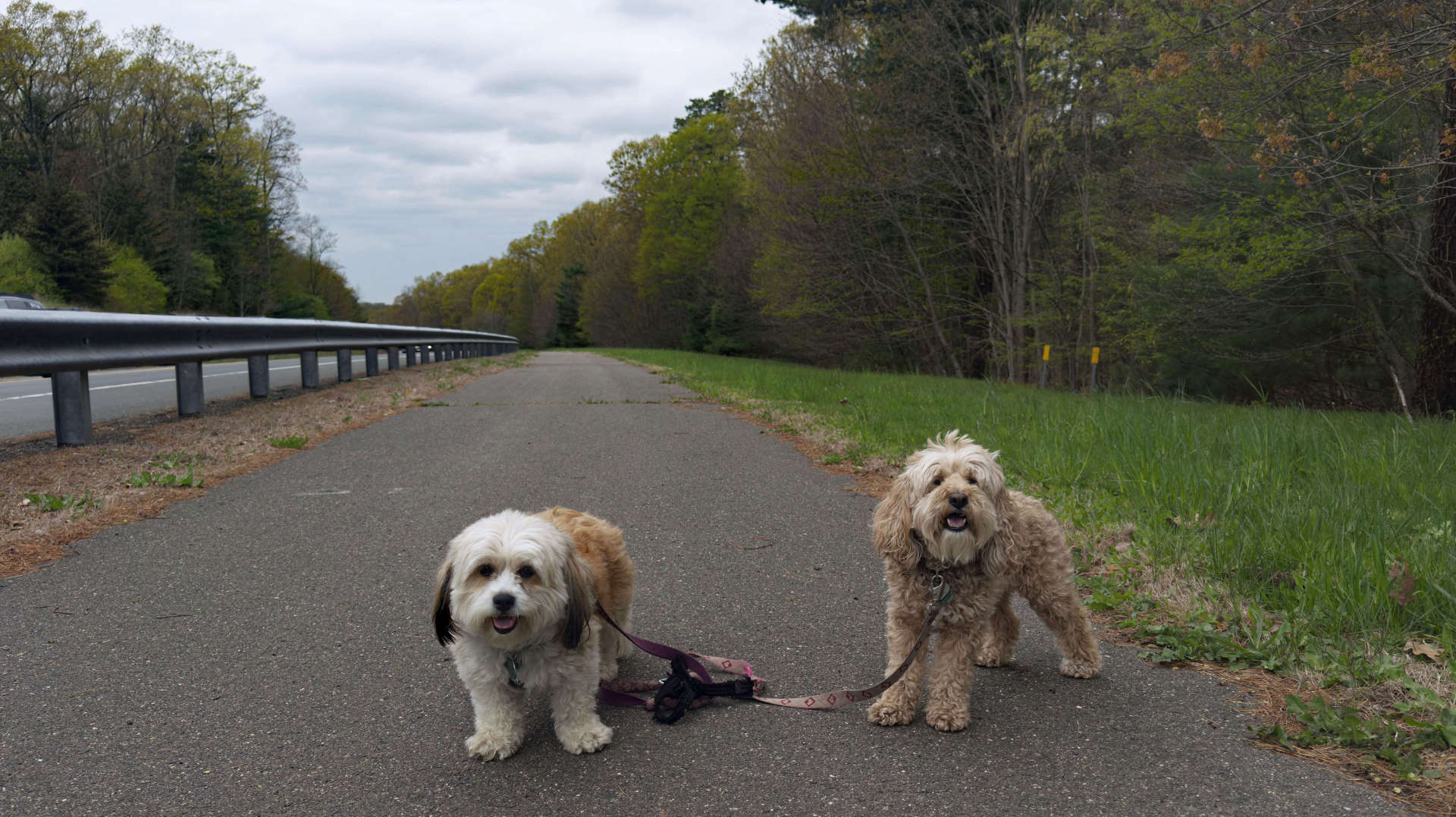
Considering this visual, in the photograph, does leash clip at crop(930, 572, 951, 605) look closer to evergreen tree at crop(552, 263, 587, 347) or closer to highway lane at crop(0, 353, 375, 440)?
highway lane at crop(0, 353, 375, 440)

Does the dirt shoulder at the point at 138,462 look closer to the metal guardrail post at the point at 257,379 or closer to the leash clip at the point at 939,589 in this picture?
the metal guardrail post at the point at 257,379

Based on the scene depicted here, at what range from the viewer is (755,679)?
11.2 ft

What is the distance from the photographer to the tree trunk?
11523mm

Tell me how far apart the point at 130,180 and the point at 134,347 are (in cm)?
4867

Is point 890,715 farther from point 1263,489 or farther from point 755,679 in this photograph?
point 1263,489

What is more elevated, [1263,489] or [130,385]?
[1263,489]

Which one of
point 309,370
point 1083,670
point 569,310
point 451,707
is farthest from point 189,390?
point 569,310

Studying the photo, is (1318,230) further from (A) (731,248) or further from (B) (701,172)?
(B) (701,172)

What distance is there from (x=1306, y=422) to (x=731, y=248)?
125 feet

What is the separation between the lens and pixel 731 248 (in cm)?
4544

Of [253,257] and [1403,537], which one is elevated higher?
[253,257]

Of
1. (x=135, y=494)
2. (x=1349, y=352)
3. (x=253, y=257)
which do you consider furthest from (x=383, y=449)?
(x=253, y=257)

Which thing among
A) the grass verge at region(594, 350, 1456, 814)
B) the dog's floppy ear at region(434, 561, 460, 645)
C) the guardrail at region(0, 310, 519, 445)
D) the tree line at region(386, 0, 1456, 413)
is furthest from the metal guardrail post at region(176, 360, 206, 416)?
the tree line at region(386, 0, 1456, 413)

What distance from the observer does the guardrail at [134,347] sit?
23.2 feet
